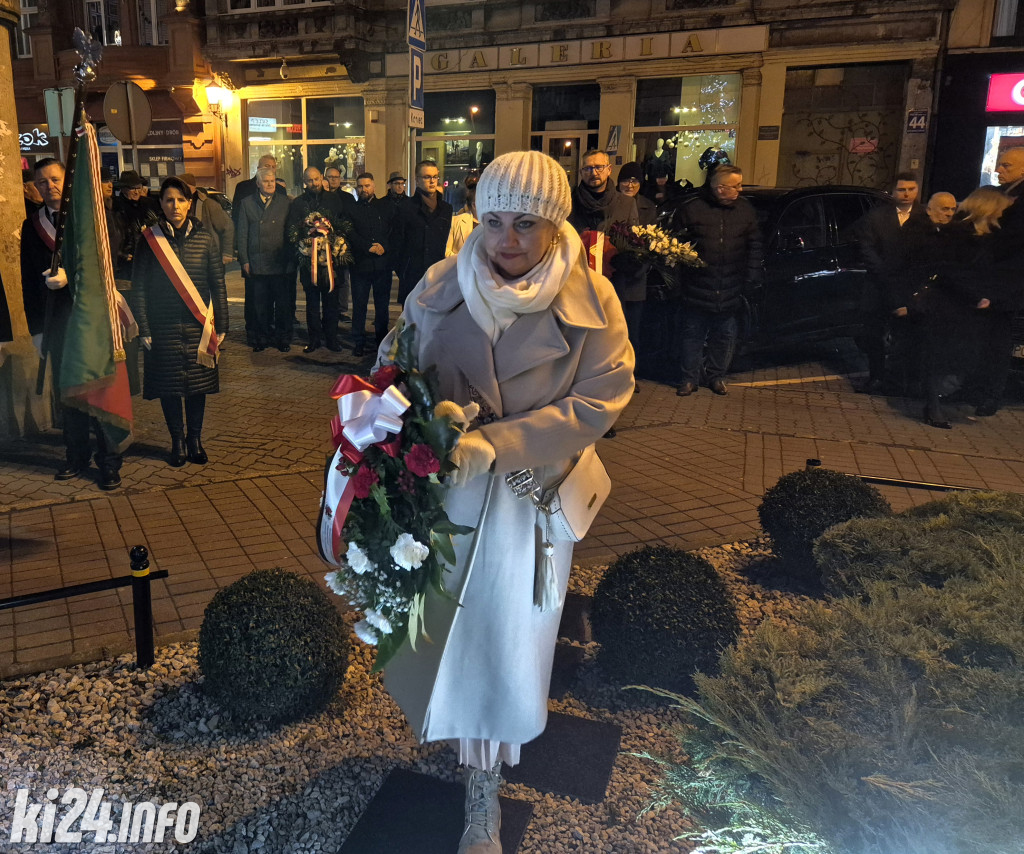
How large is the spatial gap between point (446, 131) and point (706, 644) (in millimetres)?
20495

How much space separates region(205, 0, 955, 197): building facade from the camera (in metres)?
17.6

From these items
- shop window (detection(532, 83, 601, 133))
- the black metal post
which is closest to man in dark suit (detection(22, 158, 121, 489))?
the black metal post

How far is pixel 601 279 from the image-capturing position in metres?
2.74

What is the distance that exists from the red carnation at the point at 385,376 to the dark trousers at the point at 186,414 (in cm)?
477

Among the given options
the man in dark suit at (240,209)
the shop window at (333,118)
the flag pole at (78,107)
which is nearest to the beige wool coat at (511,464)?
the flag pole at (78,107)

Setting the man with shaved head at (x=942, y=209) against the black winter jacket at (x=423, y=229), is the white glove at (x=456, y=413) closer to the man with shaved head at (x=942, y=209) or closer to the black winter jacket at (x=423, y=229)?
the man with shaved head at (x=942, y=209)

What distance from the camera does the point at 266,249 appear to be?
11.4 m

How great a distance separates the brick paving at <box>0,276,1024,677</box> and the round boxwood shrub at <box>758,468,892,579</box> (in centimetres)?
56

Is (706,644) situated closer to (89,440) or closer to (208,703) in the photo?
(208,703)

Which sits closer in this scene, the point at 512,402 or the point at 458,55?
the point at 512,402

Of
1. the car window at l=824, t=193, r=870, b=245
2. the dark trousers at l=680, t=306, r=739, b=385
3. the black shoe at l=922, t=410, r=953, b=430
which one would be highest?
the car window at l=824, t=193, r=870, b=245

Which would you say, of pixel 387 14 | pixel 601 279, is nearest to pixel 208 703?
pixel 601 279

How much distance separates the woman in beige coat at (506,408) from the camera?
100 inches

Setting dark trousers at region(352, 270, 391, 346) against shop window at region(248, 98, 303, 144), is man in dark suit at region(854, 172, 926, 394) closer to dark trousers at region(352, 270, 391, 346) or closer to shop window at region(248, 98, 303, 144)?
dark trousers at region(352, 270, 391, 346)
